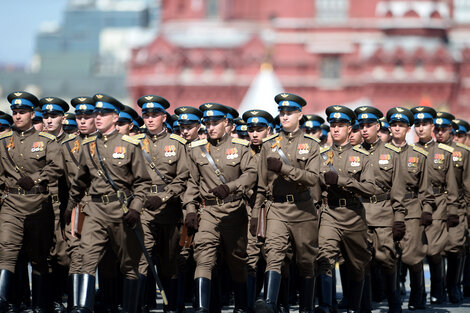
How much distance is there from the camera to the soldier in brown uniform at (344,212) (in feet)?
38.0

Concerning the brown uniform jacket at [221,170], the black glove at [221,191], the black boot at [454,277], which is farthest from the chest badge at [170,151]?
the black boot at [454,277]

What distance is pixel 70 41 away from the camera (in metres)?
165

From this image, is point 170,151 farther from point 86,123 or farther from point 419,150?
point 419,150

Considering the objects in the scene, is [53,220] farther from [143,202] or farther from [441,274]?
[441,274]

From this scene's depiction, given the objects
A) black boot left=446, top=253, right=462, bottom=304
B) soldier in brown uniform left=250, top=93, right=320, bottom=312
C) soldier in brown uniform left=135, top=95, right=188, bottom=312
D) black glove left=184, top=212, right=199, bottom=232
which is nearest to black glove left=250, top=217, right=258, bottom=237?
soldier in brown uniform left=250, top=93, right=320, bottom=312

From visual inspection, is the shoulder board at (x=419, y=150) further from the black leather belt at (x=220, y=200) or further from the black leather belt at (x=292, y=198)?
the black leather belt at (x=220, y=200)

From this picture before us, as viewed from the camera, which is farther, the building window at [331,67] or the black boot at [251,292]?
the building window at [331,67]

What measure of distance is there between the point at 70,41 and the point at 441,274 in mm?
153607

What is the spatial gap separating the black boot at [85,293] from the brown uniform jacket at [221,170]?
1412 mm

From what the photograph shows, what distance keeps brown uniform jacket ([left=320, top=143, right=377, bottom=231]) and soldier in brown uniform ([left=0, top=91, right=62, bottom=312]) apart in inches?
104

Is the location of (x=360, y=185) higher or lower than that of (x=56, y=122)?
lower

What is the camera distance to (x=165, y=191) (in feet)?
40.3

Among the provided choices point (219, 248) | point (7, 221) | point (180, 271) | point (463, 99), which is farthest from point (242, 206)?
point (463, 99)

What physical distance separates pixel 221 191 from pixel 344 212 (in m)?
1.31
